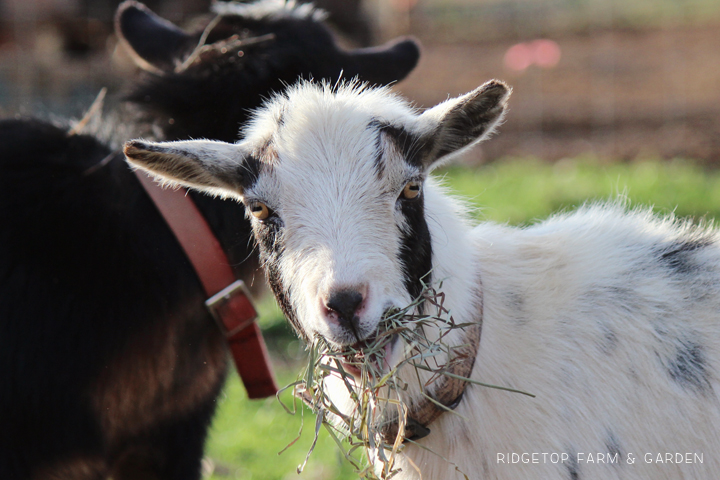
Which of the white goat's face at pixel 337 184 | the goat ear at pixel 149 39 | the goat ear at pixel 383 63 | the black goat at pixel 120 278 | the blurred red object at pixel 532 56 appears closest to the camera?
the white goat's face at pixel 337 184

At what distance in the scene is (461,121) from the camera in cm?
249

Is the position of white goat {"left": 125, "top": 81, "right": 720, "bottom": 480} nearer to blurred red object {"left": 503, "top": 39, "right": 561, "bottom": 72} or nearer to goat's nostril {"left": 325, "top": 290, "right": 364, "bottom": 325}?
goat's nostril {"left": 325, "top": 290, "right": 364, "bottom": 325}

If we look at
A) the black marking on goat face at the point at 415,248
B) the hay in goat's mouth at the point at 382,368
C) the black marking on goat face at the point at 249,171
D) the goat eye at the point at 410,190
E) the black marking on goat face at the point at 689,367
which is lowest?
the black marking on goat face at the point at 689,367

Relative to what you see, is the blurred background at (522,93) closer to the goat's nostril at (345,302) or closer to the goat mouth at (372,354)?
the goat mouth at (372,354)

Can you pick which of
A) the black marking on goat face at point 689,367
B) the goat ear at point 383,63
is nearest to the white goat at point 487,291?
the black marking on goat face at point 689,367

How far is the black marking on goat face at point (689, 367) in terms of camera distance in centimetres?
250

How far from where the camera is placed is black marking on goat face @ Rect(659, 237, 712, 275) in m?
2.69

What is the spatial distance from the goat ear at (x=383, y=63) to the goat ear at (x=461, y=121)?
1.07 m

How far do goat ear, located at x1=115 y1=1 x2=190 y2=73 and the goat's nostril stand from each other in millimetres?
2056

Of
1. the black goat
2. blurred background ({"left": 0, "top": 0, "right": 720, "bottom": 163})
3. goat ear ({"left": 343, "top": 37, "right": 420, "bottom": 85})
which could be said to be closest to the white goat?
the black goat

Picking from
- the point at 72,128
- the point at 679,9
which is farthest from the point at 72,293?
the point at 679,9

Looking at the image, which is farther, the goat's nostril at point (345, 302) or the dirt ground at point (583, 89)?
the dirt ground at point (583, 89)

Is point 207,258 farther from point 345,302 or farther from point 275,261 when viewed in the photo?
point 345,302

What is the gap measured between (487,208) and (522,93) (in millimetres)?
8657
